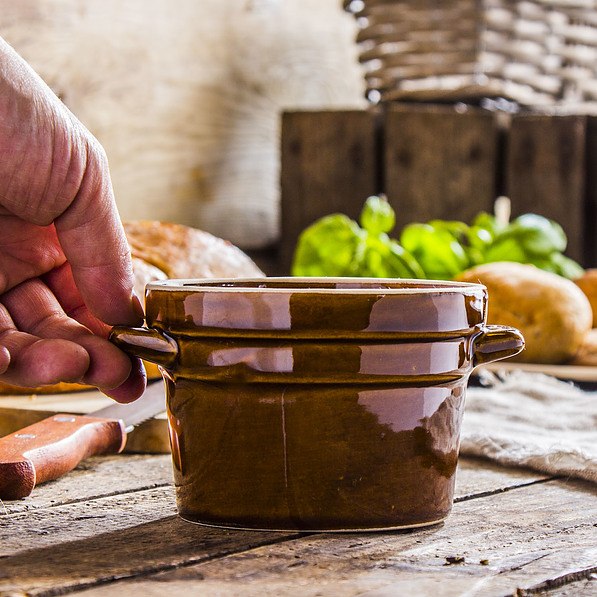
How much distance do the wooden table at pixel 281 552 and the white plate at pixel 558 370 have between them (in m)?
0.67

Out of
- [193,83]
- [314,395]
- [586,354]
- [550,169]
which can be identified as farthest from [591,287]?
[314,395]

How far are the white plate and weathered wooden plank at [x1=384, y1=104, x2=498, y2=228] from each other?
3.38 ft

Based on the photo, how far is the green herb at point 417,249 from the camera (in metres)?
1.83

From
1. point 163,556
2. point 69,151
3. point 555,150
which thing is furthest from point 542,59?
point 163,556

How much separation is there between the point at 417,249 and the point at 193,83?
75 centimetres

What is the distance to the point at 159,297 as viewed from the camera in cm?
70

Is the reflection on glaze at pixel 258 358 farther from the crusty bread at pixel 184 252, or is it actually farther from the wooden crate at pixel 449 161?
the wooden crate at pixel 449 161

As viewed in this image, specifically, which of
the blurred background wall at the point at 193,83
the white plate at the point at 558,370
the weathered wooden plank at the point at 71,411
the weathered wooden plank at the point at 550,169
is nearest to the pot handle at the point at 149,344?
the weathered wooden plank at the point at 71,411

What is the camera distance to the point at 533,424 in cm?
114

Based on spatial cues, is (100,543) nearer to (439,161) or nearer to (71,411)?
(71,411)

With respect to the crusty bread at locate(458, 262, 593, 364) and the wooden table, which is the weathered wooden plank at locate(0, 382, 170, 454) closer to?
the wooden table

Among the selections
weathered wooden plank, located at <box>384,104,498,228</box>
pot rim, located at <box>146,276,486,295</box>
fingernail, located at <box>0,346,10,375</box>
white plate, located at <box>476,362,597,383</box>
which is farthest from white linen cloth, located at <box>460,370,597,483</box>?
weathered wooden plank, located at <box>384,104,498,228</box>

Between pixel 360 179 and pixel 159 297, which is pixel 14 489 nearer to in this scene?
pixel 159 297

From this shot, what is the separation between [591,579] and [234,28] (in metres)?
2.00
